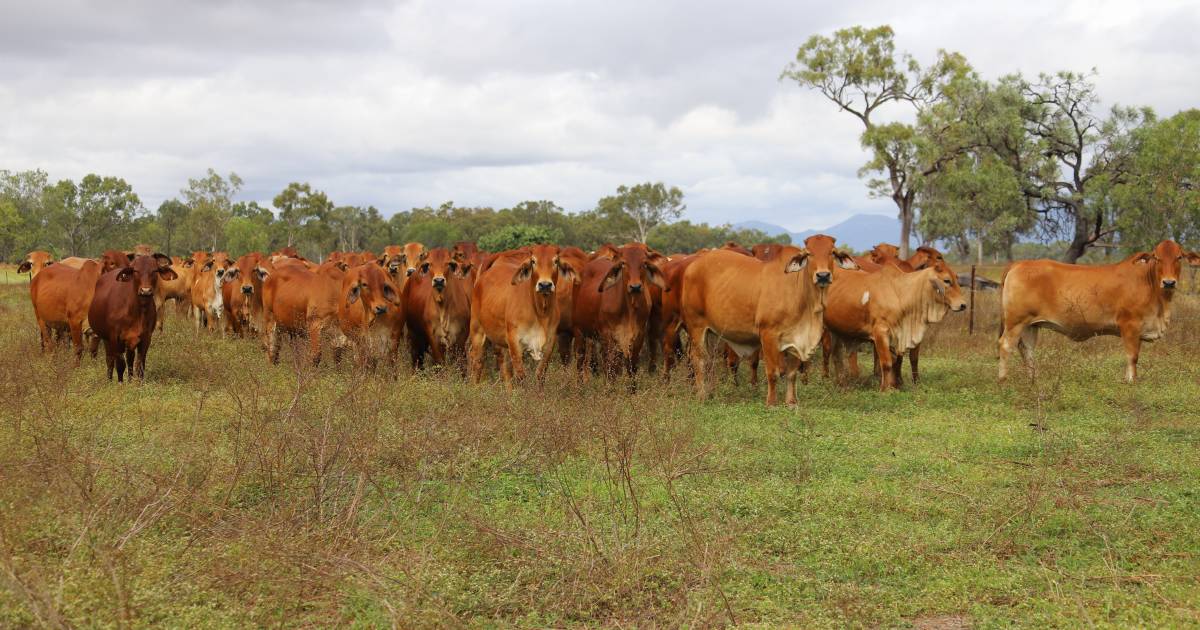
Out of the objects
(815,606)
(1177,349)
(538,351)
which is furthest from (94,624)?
(1177,349)

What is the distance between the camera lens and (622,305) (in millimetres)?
12367

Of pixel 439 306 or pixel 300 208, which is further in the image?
pixel 300 208

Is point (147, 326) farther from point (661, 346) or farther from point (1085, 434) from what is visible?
point (1085, 434)

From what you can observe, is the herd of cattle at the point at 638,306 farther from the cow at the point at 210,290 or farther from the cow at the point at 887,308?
the cow at the point at 210,290

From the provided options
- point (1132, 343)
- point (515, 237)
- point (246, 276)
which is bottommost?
point (1132, 343)

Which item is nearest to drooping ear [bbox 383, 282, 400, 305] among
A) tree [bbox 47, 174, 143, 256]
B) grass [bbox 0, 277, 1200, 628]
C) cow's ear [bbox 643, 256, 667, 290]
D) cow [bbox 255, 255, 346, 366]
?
cow [bbox 255, 255, 346, 366]

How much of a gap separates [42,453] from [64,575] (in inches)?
67.8

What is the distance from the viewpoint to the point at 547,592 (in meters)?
5.55

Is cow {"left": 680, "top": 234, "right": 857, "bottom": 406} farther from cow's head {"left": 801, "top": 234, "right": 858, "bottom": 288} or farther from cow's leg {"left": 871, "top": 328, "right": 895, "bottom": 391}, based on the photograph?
cow's leg {"left": 871, "top": 328, "right": 895, "bottom": 391}

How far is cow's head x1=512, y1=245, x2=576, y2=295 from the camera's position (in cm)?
1170

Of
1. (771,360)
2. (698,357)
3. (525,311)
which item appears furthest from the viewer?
(698,357)

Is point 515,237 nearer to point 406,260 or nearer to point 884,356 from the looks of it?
point 406,260

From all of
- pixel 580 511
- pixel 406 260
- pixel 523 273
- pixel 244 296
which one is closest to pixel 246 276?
pixel 244 296

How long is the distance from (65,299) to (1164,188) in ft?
130
